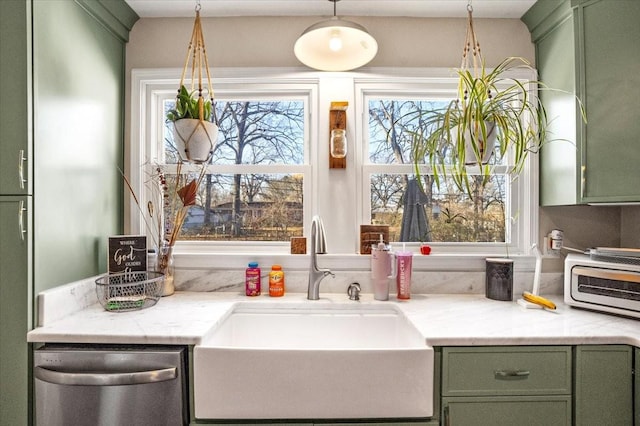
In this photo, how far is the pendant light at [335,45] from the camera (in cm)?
152

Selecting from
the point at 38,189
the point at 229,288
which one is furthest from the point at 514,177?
the point at 38,189

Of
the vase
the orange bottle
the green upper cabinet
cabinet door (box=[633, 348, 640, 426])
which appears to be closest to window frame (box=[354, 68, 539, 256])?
the green upper cabinet

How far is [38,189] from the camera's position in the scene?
135 centimetres

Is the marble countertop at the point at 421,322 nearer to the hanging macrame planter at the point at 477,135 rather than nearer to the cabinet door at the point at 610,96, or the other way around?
the cabinet door at the point at 610,96

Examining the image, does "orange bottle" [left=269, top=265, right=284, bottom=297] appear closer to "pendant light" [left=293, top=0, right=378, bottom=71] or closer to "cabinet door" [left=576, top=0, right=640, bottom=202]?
"pendant light" [left=293, top=0, right=378, bottom=71]

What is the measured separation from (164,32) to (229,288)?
148 centimetres

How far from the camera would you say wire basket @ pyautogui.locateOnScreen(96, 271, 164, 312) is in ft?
5.14

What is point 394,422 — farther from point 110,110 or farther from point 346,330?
point 110,110

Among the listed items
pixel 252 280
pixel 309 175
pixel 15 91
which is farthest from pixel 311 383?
pixel 15 91

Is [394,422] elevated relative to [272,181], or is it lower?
lower

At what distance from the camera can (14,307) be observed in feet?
4.30

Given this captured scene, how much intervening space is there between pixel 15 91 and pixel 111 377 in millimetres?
1114

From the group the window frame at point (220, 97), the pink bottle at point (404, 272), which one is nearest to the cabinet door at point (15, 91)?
the window frame at point (220, 97)

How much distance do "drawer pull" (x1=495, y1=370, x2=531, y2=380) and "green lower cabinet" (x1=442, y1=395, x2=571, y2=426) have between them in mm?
69
